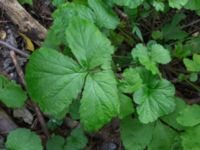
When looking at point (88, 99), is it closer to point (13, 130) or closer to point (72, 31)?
point (72, 31)

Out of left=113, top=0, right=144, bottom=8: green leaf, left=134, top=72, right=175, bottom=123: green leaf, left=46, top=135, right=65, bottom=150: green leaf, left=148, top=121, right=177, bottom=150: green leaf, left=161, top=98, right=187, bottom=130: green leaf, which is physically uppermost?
left=113, top=0, right=144, bottom=8: green leaf

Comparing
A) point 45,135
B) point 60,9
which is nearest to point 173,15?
point 60,9

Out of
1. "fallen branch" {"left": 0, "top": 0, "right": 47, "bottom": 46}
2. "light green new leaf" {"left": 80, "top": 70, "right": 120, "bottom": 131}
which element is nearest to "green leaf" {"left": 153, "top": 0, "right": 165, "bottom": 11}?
"light green new leaf" {"left": 80, "top": 70, "right": 120, "bottom": 131}

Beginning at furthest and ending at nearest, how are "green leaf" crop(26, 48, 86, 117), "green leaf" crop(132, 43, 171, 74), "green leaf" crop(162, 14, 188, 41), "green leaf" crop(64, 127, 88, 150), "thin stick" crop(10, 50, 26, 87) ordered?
"green leaf" crop(162, 14, 188, 41), "thin stick" crop(10, 50, 26, 87), "green leaf" crop(64, 127, 88, 150), "green leaf" crop(132, 43, 171, 74), "green leaf" crop(26, 48, 86, 117)

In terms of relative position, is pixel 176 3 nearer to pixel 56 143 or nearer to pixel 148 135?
pixel 148 135

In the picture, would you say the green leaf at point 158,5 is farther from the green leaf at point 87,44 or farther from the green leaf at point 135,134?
the green leaf at point 135,134

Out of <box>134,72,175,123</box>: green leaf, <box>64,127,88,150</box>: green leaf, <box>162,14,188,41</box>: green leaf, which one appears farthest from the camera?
<box>162,14,188,41</box>: green leaf

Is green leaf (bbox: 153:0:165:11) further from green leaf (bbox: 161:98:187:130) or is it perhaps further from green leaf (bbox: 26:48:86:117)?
green leaf (bbox: 26:48:86:117)

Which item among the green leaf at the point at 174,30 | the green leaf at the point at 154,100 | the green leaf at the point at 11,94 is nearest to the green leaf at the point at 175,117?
the green leaf at the point at 154,100
